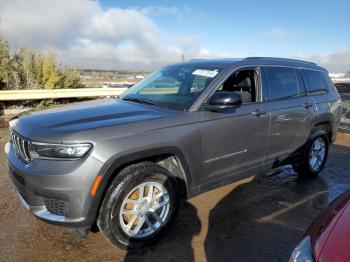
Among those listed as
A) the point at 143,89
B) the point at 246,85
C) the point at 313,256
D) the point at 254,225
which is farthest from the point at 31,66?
the point at 313,256

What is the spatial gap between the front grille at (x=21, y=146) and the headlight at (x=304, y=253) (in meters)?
2.40

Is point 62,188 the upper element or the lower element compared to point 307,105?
lower

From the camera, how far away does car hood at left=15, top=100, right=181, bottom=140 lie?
3041 mm

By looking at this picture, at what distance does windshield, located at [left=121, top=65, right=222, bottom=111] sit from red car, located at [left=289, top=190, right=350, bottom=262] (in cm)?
193

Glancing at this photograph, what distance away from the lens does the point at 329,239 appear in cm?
183

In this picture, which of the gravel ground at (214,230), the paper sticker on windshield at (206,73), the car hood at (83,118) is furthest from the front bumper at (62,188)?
the paper sticker on windshield at (206,73)

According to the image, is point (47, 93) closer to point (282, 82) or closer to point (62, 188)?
point (282, 82)

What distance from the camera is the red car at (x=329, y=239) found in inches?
67.4

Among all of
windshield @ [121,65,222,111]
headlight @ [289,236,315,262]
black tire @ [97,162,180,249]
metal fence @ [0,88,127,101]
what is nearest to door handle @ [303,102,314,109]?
windshield @ [121,65,222,111]

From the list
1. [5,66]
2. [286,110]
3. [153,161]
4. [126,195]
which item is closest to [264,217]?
[286,110]

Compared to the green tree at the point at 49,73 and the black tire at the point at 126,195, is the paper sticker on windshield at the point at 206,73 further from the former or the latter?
the green tree at the point at 49,73

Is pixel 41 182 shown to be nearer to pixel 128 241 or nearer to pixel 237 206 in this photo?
pixel 128 241

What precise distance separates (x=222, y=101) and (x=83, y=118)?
4.77 ft

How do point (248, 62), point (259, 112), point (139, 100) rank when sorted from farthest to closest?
point (248, 62)
point (259, 112)
point (139, 100)
